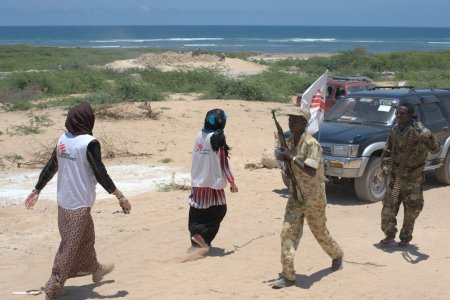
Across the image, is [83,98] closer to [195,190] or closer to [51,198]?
[51,198]

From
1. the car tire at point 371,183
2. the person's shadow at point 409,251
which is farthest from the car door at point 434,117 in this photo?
the person's shadow at point 409,251

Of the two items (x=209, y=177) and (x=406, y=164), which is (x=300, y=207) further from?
(x=406, y=164)

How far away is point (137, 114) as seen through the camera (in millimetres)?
18656

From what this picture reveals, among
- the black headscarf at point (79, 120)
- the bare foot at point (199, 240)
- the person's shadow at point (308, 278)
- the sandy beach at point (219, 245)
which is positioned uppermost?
the black headscarf at point (79, 120)

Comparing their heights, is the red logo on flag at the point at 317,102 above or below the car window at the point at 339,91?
above

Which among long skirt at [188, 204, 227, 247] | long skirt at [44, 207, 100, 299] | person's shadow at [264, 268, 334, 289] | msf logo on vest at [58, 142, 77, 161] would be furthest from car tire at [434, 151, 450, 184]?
msf logo on vest at [58, 142, 77, 161]

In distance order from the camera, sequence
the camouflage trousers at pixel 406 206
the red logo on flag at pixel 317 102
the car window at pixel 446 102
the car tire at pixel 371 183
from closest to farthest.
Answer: the red logo on flag at pixel 317 102 → the camouflage trousers at pixel 406 206 → the car tire at pixel 371 183 → the car window at pixel 446 102

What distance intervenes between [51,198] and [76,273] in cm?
478

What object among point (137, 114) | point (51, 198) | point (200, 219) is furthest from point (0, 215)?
point (137, 114)

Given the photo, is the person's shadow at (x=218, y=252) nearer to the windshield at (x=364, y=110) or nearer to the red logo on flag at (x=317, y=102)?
the red logo on flag at (x=317, y=102)

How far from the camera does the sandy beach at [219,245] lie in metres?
6.08

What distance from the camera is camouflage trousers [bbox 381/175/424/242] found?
276 inches

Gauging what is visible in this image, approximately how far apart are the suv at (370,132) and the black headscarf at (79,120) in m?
4.27

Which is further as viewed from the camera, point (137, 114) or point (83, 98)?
point (83, 98)
